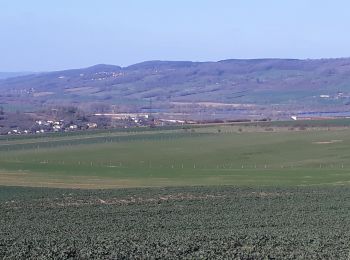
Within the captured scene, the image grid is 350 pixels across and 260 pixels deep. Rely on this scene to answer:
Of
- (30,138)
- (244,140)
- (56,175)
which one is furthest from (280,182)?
(30,138)

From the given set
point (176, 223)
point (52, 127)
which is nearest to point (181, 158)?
point (176, 223)

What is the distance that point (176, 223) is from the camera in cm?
2862

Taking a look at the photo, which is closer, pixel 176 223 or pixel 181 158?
pixel 176 223

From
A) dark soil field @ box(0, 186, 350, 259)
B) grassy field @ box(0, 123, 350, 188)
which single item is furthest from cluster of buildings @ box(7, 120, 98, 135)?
dark soil field @ box(0, 186, 350, 259)

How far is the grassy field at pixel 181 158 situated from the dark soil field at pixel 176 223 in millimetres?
7191

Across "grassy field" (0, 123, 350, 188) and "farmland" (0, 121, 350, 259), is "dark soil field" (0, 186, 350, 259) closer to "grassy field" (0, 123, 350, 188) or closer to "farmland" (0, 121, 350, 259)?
"farmland" (0, 121, 350, 259)

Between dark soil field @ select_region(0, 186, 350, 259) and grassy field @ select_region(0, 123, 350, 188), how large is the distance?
7191mm

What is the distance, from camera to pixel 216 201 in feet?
118

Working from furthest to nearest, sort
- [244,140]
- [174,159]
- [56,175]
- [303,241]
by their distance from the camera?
[244,140], [174,159], [56,175], [303,241]

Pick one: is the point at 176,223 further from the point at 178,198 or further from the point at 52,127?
the point at 52,127

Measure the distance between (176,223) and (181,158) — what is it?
37266 millimetres

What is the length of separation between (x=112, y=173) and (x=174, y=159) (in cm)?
1109

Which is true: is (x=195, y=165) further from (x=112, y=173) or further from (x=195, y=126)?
(x=195, y=126)

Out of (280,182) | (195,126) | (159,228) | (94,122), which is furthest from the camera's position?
(94,122)
